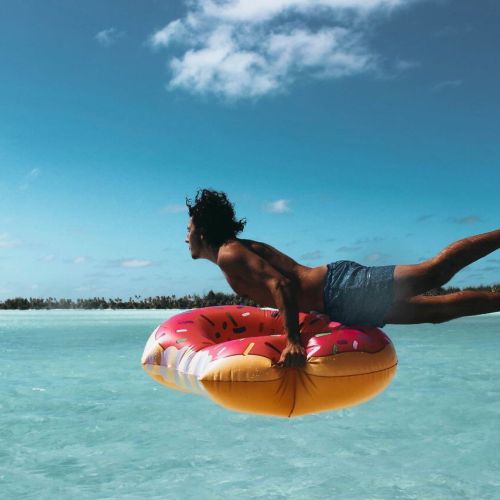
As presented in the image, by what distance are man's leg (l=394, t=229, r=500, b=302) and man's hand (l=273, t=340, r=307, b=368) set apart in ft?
2.09

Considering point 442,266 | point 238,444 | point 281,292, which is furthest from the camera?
point 238,444

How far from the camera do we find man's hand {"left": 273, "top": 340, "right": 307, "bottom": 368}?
10.1 ft

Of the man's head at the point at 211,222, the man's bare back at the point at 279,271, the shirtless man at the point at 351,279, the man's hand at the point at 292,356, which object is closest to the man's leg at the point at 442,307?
the shirtless man at the point at 351,279

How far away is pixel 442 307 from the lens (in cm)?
335

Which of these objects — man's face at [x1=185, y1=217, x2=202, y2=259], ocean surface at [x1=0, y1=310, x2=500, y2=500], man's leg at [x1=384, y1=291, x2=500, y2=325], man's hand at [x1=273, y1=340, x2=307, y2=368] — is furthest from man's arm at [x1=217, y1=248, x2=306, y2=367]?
ocean surface at [x1=0, y1=310, x2=500, y2=500]

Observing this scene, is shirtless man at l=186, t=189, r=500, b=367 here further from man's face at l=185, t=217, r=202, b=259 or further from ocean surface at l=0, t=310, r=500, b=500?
ocean surface at l=0, t=310, r=500, b=500

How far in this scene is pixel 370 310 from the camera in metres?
3.37

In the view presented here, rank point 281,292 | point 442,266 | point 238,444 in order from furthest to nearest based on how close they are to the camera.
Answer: point 238,444 < point 442,266 < point 281,292

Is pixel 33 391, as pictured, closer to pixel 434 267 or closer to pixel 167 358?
pixel 167 358

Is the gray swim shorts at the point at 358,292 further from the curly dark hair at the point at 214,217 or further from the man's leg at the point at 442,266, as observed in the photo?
the curly dark hair at the point at 214,217

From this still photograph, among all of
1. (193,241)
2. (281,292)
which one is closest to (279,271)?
(281,292)

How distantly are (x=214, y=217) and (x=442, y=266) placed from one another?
126cm

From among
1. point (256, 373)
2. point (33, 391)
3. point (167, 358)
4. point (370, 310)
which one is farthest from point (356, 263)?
point (33, 391)

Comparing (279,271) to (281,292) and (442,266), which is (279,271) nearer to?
(281,292)
